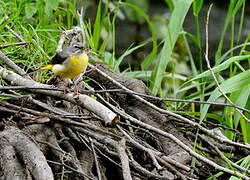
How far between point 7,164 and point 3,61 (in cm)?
109

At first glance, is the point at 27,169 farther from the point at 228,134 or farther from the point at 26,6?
the point at 26,6

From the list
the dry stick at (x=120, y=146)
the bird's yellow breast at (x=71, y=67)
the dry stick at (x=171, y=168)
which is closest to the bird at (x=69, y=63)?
the bird's yellow breast at (x=71, y=67)

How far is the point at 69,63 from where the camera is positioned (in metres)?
2.68

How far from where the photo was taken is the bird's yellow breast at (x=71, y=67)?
2721 mm

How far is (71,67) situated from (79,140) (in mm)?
469

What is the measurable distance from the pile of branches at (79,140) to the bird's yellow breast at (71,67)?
0.17 meters

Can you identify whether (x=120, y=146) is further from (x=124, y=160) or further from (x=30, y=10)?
(x=30, y=10)

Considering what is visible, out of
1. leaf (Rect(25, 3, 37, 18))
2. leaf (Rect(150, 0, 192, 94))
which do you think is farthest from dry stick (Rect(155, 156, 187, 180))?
leaf (Rect(25, 3, 37, 18))

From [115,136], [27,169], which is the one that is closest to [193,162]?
[115,136]

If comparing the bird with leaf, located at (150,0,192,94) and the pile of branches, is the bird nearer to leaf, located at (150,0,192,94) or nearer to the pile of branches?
the pile of branches

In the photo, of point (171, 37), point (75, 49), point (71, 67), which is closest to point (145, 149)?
point (71, 67)

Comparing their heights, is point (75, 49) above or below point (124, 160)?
above

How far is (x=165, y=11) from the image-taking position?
9703mm

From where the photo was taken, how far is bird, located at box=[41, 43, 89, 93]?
2732mm
